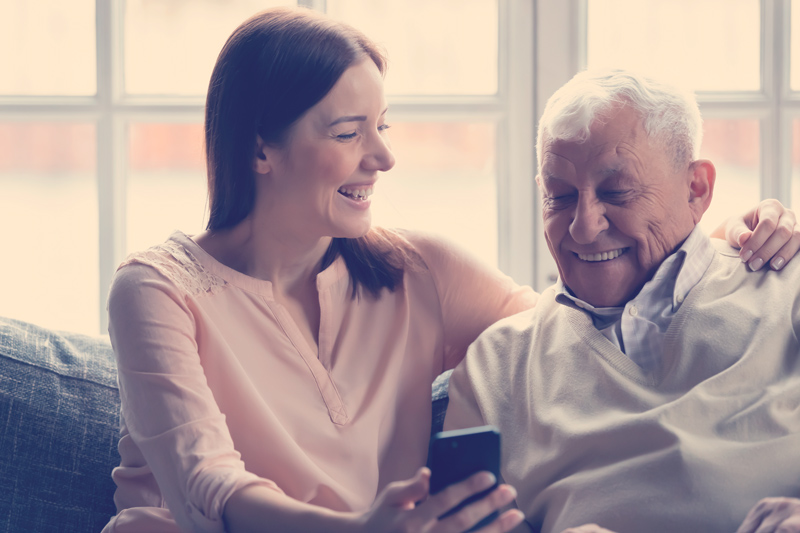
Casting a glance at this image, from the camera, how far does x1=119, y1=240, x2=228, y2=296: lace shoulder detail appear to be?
1.38 m

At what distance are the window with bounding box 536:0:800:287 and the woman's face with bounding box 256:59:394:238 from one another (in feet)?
3.19

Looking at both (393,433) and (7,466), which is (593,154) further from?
(7,466)

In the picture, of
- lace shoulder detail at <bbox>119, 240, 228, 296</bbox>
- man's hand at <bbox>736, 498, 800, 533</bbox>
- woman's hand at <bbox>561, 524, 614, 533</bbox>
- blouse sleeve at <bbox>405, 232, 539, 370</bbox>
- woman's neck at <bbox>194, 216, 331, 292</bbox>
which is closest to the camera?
man's hand at <bbox>736, 498, 800, 533</bbox>

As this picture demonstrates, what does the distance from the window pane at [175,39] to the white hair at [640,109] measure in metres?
1.27

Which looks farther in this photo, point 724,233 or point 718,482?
point 724,233

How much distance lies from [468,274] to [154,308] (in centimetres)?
66

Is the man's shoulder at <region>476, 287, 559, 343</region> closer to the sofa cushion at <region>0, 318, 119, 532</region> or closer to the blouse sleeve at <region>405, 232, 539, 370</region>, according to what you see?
the blouse sleeve at <region>405, 232, 539, 370</region>

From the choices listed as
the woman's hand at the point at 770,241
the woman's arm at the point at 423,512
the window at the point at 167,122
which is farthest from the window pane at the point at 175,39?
the woman's arm at the point at 423,512

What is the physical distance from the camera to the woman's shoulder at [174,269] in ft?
4.49

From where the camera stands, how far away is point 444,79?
234 cm

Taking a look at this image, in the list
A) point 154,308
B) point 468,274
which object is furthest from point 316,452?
point 468,274

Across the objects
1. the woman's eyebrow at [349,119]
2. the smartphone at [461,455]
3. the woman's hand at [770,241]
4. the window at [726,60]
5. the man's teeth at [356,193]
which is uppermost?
the window at [726,60]

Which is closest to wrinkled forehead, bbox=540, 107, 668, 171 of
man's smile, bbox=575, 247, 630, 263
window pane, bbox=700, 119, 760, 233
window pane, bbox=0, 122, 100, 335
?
man's smile, bbox=575, 247, 630, 263

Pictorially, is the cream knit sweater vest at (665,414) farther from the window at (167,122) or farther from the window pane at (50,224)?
the window pane at (50,224)
